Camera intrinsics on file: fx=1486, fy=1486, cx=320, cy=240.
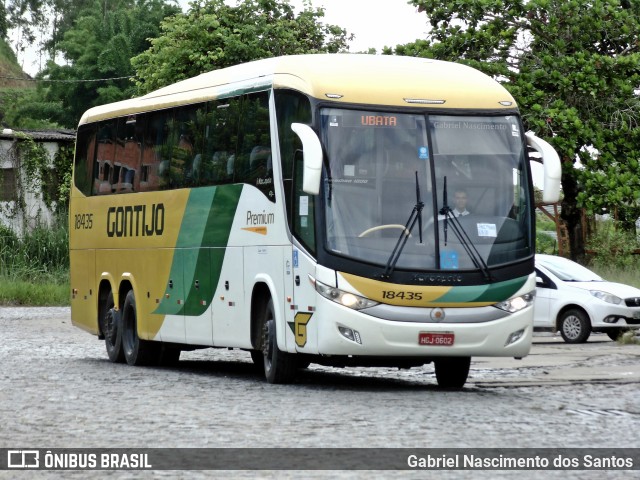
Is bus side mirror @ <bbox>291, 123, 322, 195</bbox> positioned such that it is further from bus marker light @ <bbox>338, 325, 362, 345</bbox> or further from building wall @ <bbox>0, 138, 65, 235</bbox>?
building wall @ <bbox>0, 138, 65, 235</bbox>

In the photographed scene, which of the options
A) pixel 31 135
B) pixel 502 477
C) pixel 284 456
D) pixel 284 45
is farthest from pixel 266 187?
pixel 31 135

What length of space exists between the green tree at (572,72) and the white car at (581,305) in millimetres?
7672

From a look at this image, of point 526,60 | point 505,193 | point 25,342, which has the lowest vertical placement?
point 25,342

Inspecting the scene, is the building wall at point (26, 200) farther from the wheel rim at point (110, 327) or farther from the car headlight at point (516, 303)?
the car headlight at point (516, 303)

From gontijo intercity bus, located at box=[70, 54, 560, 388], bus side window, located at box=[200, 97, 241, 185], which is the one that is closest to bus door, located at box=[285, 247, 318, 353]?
gontijo intercity bus, located at box=[70, 54, 560, 388]

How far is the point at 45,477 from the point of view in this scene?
912 cm

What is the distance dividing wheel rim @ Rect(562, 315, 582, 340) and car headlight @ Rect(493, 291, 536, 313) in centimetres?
1110

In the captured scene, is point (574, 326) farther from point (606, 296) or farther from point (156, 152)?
point (156, 152)

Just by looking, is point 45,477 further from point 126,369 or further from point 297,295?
point 126,369

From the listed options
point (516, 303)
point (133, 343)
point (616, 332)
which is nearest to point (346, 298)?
point (516, 303)

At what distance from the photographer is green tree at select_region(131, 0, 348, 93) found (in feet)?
166

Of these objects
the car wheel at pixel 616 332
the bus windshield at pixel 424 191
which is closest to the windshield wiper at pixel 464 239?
the bus windshield at pixel 424 191

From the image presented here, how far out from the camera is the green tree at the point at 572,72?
116ft

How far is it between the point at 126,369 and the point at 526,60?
20.4 m
